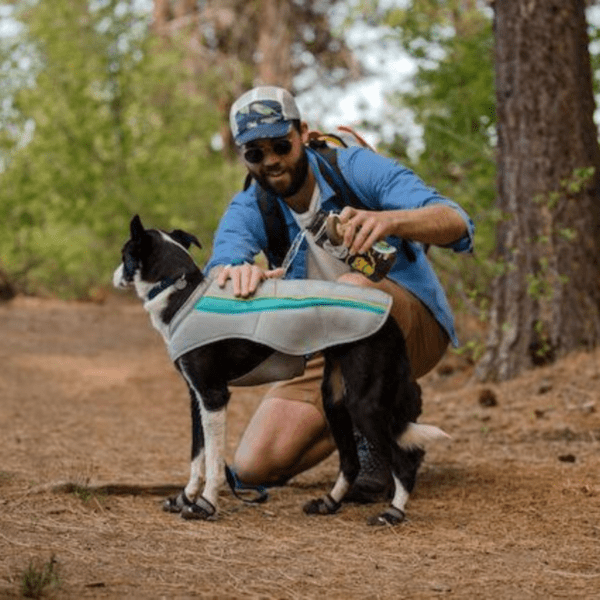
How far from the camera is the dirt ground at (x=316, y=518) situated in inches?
135

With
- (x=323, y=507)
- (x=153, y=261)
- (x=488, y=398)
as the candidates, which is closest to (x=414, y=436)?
(x=323, y=507)

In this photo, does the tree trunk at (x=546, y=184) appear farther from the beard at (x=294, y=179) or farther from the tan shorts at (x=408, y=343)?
the beard at (x=294, y=179)

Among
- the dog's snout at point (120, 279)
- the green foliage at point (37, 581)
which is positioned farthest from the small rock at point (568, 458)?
the green foliage at point (37, 581)

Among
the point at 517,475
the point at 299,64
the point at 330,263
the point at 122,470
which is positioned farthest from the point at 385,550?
the point at 299,64

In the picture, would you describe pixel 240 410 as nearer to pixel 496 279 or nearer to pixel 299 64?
pixel 496 279

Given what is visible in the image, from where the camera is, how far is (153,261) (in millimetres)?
4621

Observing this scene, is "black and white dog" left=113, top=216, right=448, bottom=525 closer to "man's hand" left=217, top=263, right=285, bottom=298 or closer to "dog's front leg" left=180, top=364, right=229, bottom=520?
"dog's front leg" left=180, top=364, right=229, bottom=520

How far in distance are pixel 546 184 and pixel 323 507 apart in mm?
3975

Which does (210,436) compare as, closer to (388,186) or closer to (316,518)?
(316,518)

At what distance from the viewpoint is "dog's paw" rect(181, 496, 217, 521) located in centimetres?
446

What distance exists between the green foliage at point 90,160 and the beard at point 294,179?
47.1ft

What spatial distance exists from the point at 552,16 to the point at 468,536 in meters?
4.84

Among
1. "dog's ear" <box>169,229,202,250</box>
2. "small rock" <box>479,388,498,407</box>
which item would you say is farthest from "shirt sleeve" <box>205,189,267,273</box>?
"small rock" <box>479,388,498,407</box>

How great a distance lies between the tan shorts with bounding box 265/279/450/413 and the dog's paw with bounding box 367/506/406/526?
0.68m
